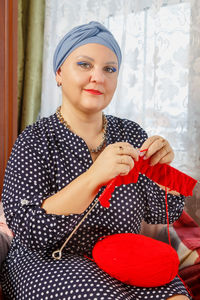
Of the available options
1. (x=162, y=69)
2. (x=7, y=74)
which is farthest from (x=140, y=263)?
(x=7, y=74)

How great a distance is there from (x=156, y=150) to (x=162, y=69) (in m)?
0.87

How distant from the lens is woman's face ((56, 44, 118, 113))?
1.11 metres

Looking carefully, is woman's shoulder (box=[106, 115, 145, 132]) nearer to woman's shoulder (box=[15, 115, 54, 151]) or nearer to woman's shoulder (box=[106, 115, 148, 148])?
woman's shoulder (box=[106, 115, 148, 148])

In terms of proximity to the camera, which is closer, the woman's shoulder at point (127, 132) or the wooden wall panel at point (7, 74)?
the woman's shoulder at point (127, 132)

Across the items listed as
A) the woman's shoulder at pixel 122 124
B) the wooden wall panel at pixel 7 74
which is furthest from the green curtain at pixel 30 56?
the woman's shoulder at pixel 122 124

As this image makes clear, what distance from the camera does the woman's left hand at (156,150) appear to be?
993 millimetres

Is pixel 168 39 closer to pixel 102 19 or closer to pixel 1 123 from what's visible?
pixel 102 19

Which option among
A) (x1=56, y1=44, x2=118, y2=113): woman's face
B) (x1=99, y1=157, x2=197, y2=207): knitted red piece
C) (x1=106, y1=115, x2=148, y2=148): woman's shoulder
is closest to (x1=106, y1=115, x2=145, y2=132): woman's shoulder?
(x1=106, y1=115, x2=148, y2=148): woman's shoulder

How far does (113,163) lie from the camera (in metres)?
0.87

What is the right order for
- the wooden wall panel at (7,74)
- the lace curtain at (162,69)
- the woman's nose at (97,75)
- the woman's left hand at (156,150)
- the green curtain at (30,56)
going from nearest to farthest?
the woman's left hand at (156,150)
the woman's nose at (97,75)
the lace curtain at (162,69)
the wooden wall panel at (7,74)
the green curtain at (30,56)

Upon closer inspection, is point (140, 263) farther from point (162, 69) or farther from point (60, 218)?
point (162, 69)

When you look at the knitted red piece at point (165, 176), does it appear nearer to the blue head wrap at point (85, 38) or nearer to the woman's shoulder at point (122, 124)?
the woman's shoulder at point (122, 124)

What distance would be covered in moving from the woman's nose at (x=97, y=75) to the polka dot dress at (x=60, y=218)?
20cm

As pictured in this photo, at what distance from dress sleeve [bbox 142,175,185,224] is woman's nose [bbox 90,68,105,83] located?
14.5 inches
